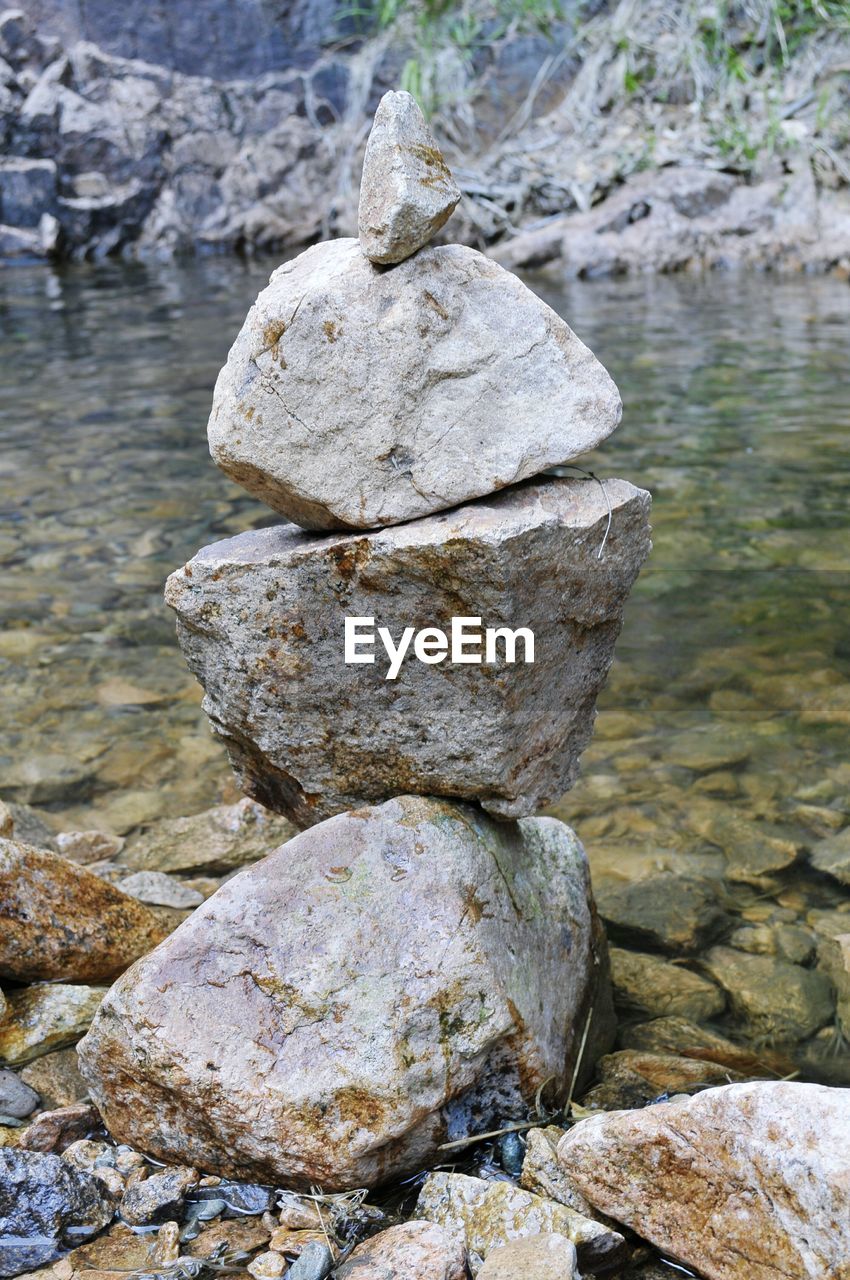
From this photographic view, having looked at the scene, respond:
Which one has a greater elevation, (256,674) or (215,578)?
(215,578)

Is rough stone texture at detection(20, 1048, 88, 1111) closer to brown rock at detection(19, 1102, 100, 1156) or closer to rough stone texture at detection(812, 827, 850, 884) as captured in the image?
brown rock at detection(19, 1102, 100, 1156)

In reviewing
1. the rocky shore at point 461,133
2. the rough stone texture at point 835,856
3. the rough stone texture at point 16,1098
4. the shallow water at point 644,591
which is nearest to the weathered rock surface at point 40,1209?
the rough stone texture at point 16,1098

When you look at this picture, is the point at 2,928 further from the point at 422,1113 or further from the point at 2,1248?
the point at 422,1113

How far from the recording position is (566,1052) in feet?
9.57

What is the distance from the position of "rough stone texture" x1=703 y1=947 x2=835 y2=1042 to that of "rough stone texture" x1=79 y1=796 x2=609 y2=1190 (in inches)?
27.2

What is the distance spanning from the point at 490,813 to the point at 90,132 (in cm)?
2087

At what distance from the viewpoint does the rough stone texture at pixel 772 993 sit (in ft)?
10.7

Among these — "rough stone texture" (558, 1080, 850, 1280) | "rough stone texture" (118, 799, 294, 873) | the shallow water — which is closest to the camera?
"rough stone texture" (558, 1080, 850, 1280)

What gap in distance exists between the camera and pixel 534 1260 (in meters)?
2.23

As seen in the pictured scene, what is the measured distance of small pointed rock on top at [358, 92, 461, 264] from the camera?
8.49ft

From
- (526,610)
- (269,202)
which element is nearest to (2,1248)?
(526,610)

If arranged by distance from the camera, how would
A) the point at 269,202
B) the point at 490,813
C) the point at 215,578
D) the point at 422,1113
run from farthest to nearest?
the point at 269,202 < the point at 490,813 < the point at 215,578 < the point at 422,1113

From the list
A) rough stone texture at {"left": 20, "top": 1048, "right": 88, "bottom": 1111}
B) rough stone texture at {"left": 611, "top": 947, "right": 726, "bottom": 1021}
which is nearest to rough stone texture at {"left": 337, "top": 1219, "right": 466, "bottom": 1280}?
rough stone texture at {"left": 20, "top": 1048, "right": 88, "bottom": 1111}

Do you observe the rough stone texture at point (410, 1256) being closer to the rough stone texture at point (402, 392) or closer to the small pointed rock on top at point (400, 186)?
the rough stone texture at point (402, 392)
